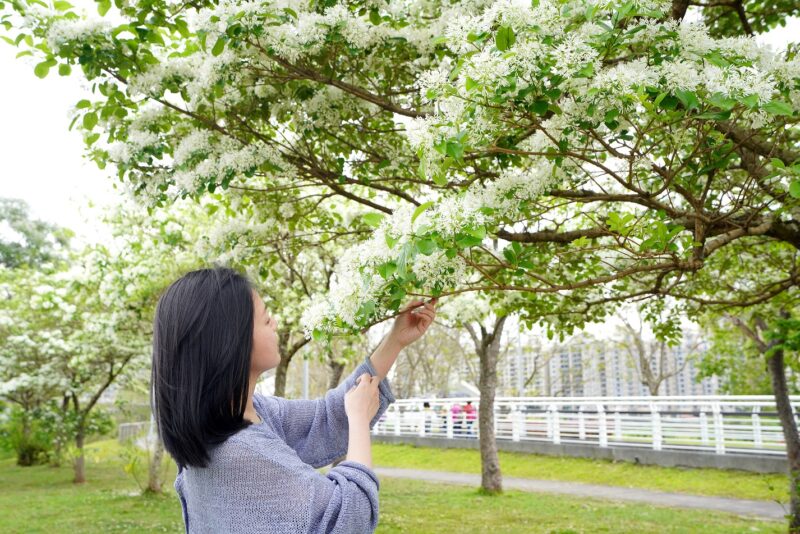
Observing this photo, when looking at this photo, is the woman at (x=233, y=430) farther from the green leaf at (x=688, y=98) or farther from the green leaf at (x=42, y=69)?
the green leaf at (x=42, y=69)

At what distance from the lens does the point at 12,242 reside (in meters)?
32.0

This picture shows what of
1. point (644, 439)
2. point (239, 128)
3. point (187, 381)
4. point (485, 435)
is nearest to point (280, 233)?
point (239, 128)

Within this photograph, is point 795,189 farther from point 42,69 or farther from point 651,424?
point 651,424

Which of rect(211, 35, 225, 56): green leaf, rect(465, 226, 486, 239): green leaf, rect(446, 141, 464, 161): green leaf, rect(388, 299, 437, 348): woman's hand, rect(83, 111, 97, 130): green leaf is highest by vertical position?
rect(211, 35, 225, 56): green leaf

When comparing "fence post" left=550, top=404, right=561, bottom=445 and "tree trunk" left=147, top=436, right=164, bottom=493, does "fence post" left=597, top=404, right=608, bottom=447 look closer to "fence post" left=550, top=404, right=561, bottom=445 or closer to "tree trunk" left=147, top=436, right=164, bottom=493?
A: "fence post" left=550, top=404, right=561, bottom=445

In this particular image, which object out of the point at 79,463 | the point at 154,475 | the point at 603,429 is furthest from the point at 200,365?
the point at 79,463

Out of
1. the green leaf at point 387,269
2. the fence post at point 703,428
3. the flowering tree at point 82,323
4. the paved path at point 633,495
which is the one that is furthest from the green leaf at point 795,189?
the fence post at point 703,428

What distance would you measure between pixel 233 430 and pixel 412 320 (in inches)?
32.6

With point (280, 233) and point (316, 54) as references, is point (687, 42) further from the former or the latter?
point (280, 233)

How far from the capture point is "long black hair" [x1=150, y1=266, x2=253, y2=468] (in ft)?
5.35

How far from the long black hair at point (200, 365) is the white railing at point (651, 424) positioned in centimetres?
1281

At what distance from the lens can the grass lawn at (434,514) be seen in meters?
8.79

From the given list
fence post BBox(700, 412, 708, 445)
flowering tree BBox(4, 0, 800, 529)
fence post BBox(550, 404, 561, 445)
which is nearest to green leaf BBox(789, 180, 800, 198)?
flowering tree BBox(4, 0, 800, 529)

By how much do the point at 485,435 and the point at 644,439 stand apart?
5.02 meters
